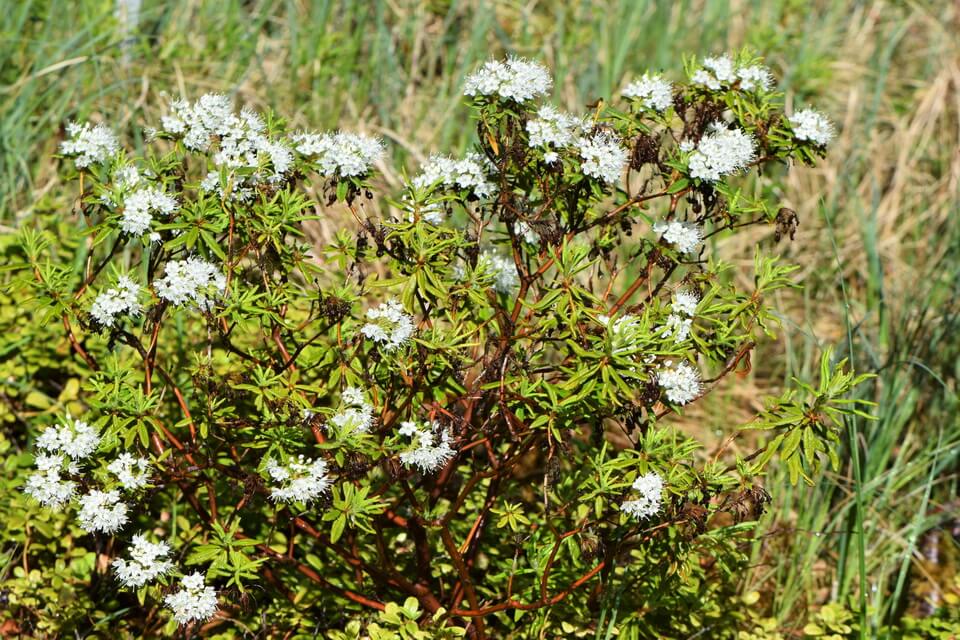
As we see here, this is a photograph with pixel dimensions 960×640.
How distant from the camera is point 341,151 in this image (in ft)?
7.27

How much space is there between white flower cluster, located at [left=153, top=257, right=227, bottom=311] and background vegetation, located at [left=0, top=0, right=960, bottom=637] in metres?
1.17

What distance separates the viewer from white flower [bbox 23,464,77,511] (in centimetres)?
217

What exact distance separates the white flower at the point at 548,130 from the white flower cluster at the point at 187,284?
73cm

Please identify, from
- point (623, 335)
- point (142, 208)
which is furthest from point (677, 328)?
point (142, 208)

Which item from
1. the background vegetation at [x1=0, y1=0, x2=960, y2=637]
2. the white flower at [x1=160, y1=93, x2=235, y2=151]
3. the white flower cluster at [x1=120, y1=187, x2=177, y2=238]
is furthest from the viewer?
the background vegetation at [x1=0, y1=0, x2=960, y2=637]

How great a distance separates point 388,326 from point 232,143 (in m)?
0.53

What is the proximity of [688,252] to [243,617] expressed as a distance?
1.53 m

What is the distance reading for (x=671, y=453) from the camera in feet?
7.88

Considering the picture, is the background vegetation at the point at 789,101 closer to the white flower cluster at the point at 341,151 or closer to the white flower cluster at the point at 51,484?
the white flower cluster at the point at 51,484

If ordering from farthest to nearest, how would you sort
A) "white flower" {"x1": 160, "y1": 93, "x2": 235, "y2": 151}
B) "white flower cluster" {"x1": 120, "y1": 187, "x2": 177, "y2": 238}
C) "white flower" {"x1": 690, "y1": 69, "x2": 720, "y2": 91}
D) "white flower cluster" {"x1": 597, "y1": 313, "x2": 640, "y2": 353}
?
"white flower" {"x1": 690, "y1": 69, "x2": 720, "y2": 91}
"white flower" {"x1": 160, "y1": 93, "x2": 235, "y2": 151}
"white flower cluster" {"x1": 120, "y1": 187, "x2": 177, "y2": 238}
"white flower cluster" {"x1": 597, "y1": 313, "x2": 640, "y2": 353}

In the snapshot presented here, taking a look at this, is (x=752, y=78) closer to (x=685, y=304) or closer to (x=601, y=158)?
(x=601, y=158)

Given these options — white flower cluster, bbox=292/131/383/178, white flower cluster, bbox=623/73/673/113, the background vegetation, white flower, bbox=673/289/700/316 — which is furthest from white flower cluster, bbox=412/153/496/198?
the background vegetation

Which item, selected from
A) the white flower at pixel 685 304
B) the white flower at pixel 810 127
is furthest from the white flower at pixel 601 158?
the white flower at pixel 810 127

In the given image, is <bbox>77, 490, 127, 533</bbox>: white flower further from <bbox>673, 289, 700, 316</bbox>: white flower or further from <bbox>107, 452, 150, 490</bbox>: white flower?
<bbox>673, 289, 700, 316</bbox>: white flower
